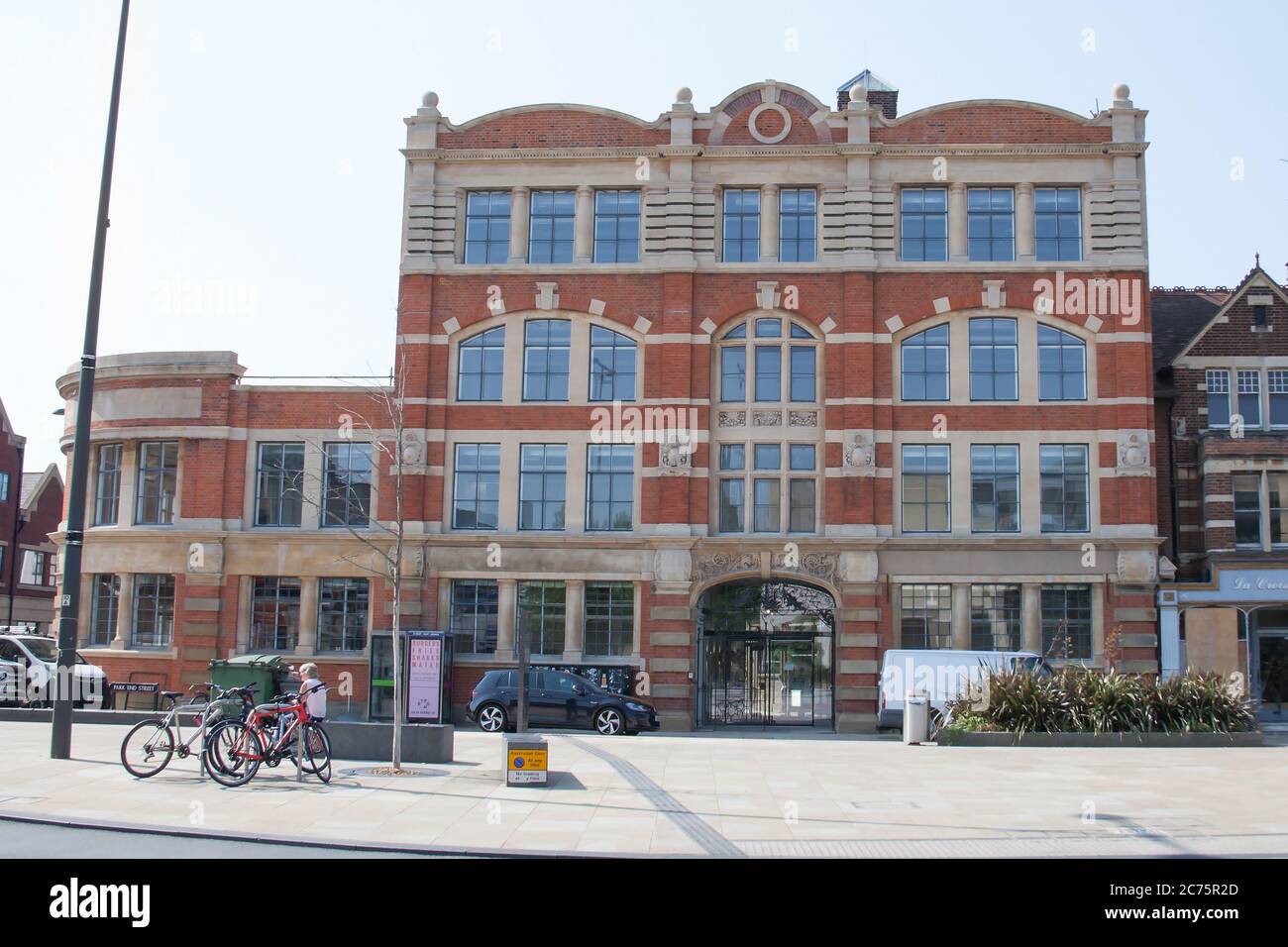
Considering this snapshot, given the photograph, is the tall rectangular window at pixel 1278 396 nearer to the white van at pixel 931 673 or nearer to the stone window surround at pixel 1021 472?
the stone window surround at pixel 1021 472

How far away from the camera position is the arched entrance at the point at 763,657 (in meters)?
31.9

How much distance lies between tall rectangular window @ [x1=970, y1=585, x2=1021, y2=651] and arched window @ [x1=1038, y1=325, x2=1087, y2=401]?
5.01 metres

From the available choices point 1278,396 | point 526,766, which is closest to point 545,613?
point 526,766

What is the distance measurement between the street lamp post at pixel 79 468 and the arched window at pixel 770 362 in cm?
1668

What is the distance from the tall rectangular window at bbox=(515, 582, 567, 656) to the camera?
104ft

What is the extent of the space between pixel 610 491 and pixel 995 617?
32.8ft

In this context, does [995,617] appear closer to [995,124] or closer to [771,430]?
[771,430]

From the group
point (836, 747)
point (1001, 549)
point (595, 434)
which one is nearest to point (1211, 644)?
point (1001, 549)

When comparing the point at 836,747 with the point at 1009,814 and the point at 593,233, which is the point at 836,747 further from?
the point at 593,233

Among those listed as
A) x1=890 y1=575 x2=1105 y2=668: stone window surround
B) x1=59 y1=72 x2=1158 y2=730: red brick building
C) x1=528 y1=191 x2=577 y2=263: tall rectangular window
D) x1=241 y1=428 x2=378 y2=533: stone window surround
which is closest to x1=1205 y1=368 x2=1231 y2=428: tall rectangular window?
x1=59 y1=72 x2=1158 y2=730: red brick building

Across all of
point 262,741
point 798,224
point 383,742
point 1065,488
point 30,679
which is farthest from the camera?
point 798,224

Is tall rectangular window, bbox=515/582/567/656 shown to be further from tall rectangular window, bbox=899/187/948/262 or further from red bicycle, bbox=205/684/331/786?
red bicycle, bbox=205/684/331/786

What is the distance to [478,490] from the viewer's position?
32469 millimetres

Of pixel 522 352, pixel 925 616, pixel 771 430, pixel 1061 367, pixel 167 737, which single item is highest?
pixel 522 352
